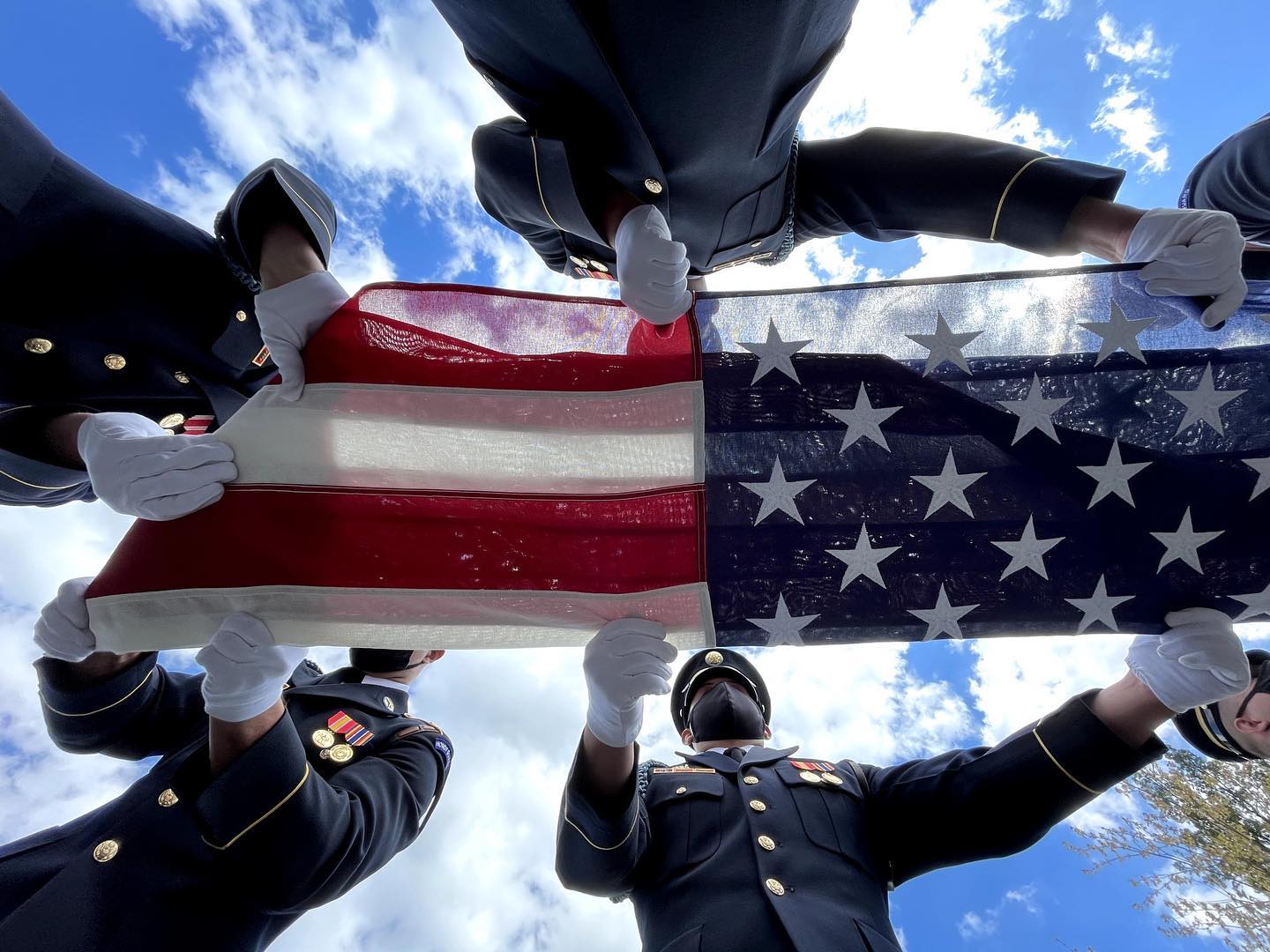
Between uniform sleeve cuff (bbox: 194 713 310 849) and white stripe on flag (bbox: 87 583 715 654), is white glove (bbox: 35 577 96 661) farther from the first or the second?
uniform sleeve cuff (bbox: 194 713 310 849)

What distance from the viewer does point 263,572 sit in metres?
2.01

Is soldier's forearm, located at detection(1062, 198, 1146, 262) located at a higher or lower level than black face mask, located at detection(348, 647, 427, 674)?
higher

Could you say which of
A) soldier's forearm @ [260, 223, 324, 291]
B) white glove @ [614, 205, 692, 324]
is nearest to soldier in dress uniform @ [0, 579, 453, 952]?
soldier's forearm @ [260, 223, 324, 291]

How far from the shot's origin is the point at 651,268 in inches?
79.7

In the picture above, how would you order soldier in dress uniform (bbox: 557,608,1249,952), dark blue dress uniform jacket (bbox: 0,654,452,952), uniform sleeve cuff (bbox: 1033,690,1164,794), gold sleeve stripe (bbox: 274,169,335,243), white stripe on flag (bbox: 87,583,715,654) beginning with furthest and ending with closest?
uniform sleeve cuff (bbox: 1033,690,1164,794), gold sleeve stripe (bbox: 274,169,335,243), soldier in dress uniform (bbox: 557,608,1249,952), white stripe on flag (bbox: 87,583,715,654), dark blue dress uniform jacket (bbox: 0,654,452,952)

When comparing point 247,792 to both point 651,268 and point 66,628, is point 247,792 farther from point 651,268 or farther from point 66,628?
point 651,268

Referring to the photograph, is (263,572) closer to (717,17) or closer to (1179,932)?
(717,17)

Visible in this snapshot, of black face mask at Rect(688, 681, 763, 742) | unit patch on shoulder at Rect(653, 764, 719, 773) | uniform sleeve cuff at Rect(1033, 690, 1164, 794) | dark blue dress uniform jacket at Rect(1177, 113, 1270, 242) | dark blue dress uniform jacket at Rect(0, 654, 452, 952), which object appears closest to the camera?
dark blue dress uniform jacket at Rect(0, 654, 452, 952)

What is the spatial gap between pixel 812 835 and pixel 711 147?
245cm

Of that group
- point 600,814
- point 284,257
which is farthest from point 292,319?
point 600,814

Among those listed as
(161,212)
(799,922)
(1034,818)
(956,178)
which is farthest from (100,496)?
(1034,818)

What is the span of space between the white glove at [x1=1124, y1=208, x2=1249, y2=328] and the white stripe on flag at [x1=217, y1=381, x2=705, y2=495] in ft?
4.66

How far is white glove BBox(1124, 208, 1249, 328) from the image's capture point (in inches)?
81.5

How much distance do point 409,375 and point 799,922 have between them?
210cm
